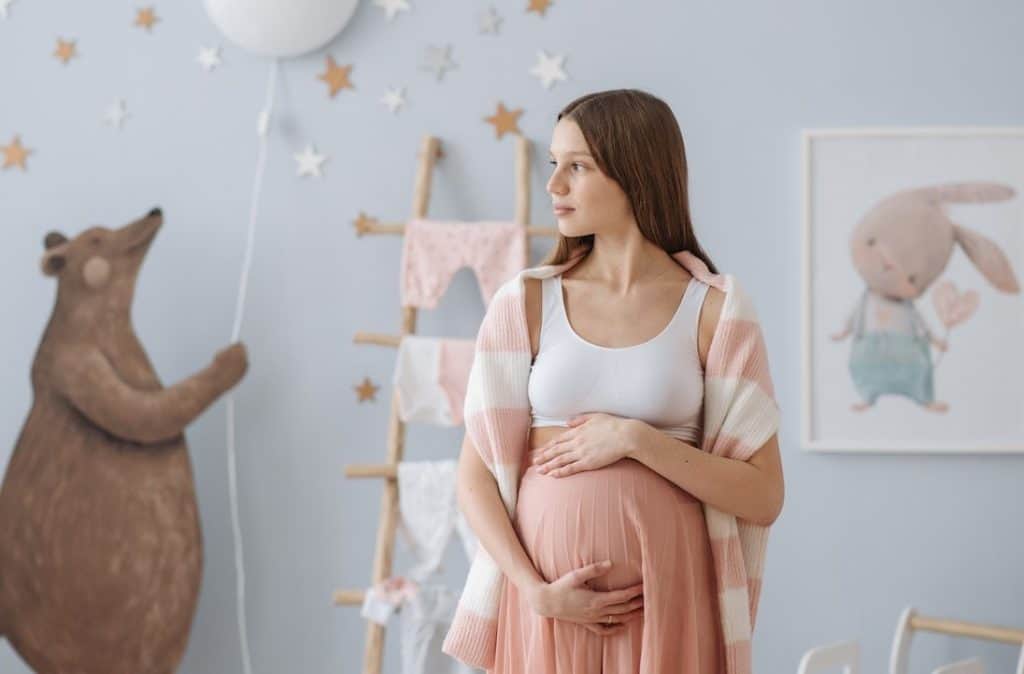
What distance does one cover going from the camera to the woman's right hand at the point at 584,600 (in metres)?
1.38

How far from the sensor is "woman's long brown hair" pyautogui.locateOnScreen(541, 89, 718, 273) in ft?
4.77

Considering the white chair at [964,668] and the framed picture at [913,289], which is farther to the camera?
the framed picture at [913,289]

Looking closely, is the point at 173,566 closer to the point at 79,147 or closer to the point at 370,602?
the point at 370,602

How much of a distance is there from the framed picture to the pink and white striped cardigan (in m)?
1.35

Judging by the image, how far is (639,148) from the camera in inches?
57.2

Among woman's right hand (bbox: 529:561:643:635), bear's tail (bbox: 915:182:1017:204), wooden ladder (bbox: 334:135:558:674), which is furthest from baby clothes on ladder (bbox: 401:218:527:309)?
woman's right hand (bbox: 529:561:643:635)

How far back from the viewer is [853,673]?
2.34 meters

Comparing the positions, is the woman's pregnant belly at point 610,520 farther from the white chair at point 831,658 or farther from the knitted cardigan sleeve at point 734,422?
the white chair at point 831,658

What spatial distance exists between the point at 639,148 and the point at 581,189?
79 millimetres

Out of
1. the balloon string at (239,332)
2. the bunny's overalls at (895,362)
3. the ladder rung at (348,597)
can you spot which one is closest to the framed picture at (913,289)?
the bunny's overalls at (895,362)

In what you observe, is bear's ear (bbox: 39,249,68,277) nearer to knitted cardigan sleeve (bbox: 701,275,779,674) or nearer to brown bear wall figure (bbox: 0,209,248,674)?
brown bear wall figure (bbox: 0,209,248,674)

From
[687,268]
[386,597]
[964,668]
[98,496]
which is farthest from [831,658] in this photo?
[98,496]

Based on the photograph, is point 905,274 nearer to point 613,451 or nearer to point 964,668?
point 964,668

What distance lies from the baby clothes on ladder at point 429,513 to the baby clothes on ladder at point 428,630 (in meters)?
0.08
